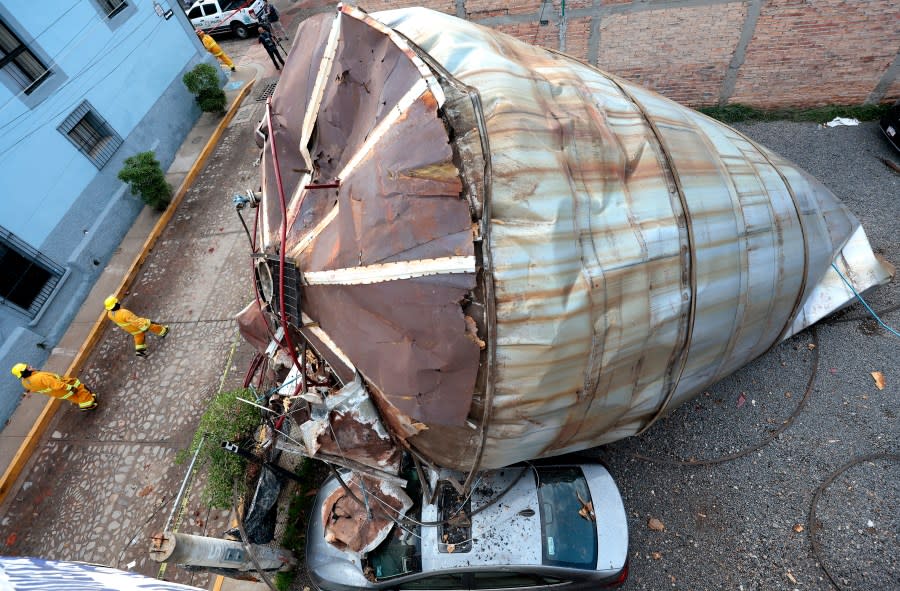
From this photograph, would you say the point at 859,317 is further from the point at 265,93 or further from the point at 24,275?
the point at 265,93

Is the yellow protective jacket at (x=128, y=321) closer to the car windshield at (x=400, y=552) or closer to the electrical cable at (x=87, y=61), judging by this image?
the electrical cable at (x=87, y=61)

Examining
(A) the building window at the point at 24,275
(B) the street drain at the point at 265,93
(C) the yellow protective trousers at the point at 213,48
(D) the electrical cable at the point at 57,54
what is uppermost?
(D) the electrical cable at the point at 57,54

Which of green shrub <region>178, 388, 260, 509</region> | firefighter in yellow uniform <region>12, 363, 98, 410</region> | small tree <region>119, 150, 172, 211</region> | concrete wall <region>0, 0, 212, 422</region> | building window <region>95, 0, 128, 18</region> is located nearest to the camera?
green shrub <region>178, 388, 260, 509</region>

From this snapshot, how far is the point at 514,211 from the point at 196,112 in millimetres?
12542

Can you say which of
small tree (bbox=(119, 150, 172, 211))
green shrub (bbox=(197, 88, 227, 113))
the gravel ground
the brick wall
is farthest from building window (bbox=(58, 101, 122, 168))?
the gravel ground

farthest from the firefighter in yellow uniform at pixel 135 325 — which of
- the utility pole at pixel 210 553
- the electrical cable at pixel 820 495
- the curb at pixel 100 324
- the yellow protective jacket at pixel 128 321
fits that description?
the electrical cable at pixel 820 495

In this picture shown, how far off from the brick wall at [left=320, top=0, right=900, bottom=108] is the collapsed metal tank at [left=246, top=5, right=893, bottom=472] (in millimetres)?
4742

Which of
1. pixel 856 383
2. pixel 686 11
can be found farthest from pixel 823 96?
pixel 856 383

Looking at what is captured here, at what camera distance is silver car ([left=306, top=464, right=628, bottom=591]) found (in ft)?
12.9

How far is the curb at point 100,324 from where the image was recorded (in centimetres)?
Answer: 646

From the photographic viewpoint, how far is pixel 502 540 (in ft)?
13.1

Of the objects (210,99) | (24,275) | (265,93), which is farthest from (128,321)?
(265,93)

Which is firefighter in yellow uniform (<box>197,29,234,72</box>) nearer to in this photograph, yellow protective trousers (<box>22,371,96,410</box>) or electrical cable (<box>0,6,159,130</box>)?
electrical cable (<box>0,6,159,130</box>)

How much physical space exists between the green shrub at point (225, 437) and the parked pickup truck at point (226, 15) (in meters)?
15.0
